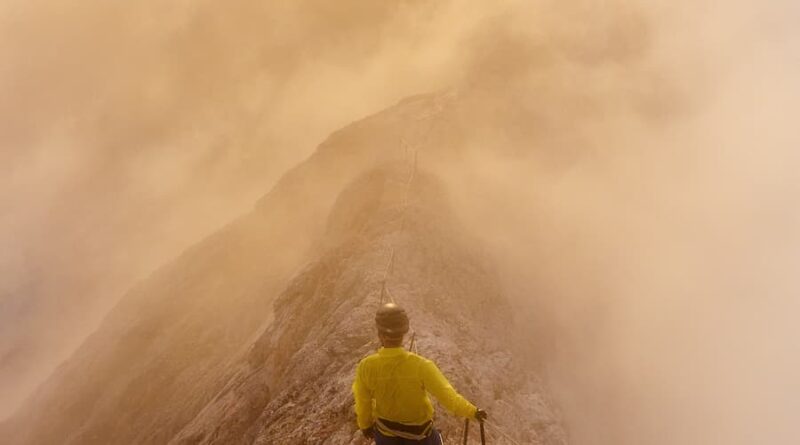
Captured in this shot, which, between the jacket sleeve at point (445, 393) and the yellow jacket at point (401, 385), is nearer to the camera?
the jacket sleeve at point (445, 393)

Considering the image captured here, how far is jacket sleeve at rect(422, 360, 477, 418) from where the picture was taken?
750cm

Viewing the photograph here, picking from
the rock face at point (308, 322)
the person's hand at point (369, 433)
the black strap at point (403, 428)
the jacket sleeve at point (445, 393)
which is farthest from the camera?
the rock face at point (308, 322)

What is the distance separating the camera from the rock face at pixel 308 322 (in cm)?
1758

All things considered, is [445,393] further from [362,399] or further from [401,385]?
[362,399]

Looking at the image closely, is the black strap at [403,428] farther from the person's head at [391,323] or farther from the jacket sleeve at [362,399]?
the person's head at [391,323]

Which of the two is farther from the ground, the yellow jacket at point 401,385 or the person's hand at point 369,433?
the yellow jacket at point 401,385

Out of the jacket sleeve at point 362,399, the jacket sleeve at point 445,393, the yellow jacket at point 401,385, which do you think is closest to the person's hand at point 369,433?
the jacket sleeve at point 362,399

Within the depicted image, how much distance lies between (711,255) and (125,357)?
4458 cm

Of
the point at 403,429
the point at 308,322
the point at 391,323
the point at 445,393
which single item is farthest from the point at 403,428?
the point at 308,322

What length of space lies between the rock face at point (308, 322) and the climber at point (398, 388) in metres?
5.51

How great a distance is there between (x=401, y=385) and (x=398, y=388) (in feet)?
0.19

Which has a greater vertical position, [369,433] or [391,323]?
[391,323]

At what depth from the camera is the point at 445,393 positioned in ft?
25.2

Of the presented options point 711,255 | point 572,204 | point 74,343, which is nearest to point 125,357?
point 572,204
